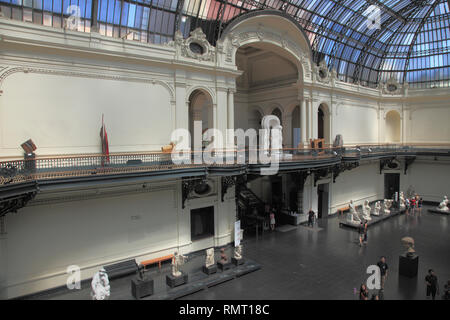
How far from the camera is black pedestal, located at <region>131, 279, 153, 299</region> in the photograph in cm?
1137

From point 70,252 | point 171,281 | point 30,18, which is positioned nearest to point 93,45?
point 30,18

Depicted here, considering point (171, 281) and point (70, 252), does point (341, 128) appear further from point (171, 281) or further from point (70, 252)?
point (70, 252)

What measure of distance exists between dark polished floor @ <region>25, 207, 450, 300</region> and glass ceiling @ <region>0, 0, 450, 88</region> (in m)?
10.9

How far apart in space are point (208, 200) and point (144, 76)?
677cm

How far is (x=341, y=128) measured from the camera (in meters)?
24.5

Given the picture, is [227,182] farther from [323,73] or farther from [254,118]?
[323,73]

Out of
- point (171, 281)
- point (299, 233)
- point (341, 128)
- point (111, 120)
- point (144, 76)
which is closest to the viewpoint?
point (171, 281)

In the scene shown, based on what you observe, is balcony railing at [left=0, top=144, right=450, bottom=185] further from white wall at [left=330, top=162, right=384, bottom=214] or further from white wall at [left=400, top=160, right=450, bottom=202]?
white wall at [left=400, top=160, right=450, bottom=202]

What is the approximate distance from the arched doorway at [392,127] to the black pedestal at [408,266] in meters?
19.1

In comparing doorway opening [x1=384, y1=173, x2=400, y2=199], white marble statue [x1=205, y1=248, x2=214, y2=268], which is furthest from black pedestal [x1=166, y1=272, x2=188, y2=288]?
doorway opening [x1=384, y1=173, x2=400, y2=199]

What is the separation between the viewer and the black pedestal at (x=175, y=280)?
12.2 m

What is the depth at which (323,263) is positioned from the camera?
48.4 ft

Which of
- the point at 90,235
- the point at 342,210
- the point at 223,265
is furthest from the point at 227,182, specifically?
the point at 342,210

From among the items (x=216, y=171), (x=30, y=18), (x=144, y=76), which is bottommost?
(x=216, y=171)
